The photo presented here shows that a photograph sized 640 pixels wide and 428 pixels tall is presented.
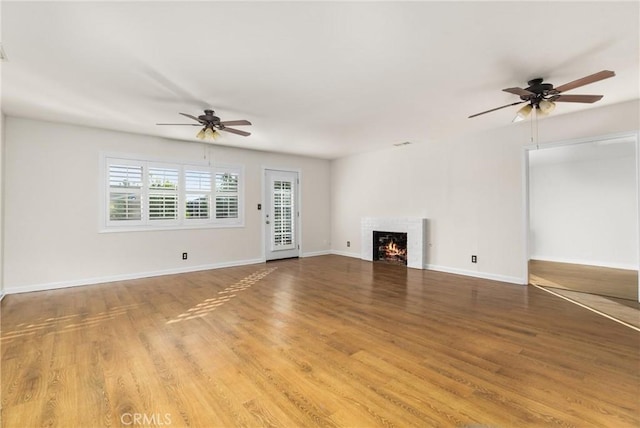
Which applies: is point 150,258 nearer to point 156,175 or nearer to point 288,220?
point 156,175

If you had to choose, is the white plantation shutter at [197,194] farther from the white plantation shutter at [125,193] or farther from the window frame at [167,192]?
the white plantation shutter at [125,193]

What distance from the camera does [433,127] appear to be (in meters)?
4.90

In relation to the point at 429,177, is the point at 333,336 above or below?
below

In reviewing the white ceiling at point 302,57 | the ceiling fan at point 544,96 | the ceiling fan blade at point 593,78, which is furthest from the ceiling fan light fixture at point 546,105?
the ceiling fan blade at point 593,78

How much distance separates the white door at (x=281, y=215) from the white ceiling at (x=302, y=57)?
280cm

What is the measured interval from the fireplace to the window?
3.13 metres

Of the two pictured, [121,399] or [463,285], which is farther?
[463,285]

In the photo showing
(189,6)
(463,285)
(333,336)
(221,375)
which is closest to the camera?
(189,6)

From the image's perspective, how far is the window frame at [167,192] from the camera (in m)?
4.92

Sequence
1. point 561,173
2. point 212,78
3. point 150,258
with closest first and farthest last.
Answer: point 212,78 → point 150,258 → point 561,173

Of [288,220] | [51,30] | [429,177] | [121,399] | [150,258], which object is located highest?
[51,30]

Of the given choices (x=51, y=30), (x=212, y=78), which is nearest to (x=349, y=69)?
(x=212, y=78)

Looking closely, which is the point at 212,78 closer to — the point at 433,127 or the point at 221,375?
the point at 221,375

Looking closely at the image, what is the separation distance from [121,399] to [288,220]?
5510 millimetres
